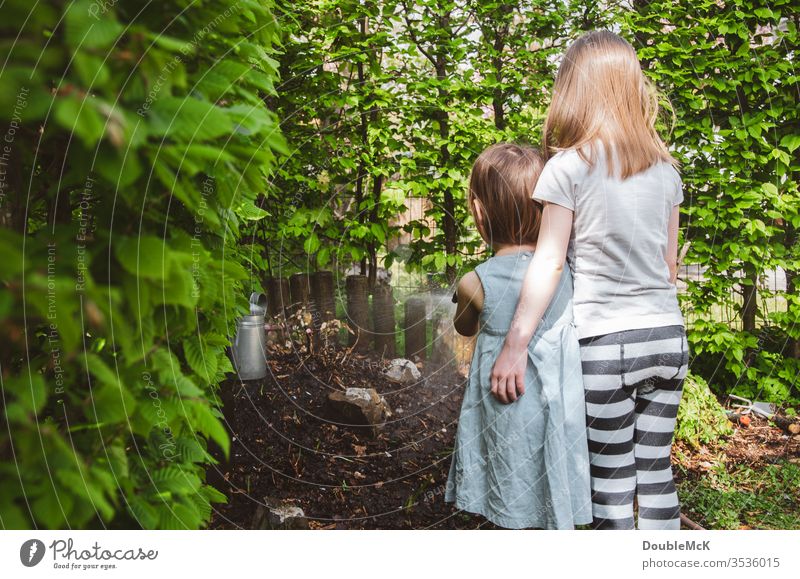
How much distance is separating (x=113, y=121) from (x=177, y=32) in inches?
10.4

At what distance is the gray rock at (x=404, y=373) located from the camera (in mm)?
3242

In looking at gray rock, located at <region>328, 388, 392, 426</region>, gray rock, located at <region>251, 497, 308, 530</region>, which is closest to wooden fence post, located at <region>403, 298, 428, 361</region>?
gray rock, located at <region>328, 388, 392, 426</region>

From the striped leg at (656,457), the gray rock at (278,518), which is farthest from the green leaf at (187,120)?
the gray rock at (278,518)

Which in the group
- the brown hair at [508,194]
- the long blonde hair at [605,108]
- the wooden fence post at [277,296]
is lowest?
the wooden fence post at [277,296]

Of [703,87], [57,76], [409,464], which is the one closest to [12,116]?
[57,76]

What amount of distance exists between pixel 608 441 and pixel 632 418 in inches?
4.0

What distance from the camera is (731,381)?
3324 millimetres

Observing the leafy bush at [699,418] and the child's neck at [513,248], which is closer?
the child's neck at [513,248]

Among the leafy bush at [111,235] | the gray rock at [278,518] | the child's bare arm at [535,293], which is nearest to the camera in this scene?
the leafy bush at [111,235]

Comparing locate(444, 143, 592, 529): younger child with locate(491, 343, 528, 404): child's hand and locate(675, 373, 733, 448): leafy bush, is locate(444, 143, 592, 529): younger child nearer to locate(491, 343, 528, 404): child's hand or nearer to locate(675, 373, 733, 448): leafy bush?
locate(491, 343, 528, 404): child's hand

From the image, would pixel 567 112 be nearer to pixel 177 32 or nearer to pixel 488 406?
pixel 488 406

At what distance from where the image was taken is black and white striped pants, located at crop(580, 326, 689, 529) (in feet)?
5.05

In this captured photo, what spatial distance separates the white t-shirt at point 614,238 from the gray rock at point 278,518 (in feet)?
4.16

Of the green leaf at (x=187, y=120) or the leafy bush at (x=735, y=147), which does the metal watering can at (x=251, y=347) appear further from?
the leafy bush at (x=735, y=147)
